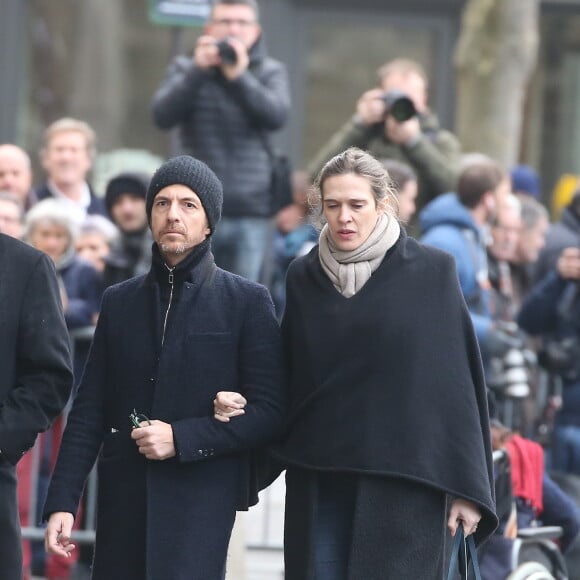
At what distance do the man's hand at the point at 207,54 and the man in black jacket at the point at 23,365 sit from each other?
3.36 m

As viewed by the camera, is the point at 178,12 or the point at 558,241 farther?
the point at 178,12

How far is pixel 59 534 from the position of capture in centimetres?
540

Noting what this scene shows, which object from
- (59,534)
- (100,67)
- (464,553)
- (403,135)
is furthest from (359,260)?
(100,67)

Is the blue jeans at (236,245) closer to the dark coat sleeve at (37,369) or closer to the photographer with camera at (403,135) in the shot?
the photographer with camera at (403,135)

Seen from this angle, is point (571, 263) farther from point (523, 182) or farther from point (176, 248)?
point (176, 248)

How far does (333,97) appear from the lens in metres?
13.8

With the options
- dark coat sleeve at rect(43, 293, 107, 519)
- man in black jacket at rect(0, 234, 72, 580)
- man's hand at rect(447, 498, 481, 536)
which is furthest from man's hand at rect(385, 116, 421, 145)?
man in black jacket at rect(0, 234, 72, 580)

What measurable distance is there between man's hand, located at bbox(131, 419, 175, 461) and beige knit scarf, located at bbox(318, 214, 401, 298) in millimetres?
743

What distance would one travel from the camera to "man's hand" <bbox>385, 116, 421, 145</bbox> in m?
8.80

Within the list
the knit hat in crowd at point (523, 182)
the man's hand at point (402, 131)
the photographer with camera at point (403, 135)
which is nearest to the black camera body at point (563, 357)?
the photographer with camera at point (403, 135)

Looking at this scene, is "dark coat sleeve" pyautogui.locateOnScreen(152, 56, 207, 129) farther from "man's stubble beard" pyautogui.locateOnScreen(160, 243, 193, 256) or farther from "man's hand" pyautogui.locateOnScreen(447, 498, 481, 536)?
"man's hand" pyautogui.locateOnScreen(447, 498, 481, 536)

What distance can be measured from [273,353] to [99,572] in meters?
0.91

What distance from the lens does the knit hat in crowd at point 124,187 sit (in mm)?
9062

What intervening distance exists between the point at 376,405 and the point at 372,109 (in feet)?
11.8
